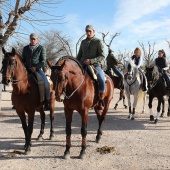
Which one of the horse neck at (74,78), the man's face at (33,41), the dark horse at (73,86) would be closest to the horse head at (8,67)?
the dark horse at (73,86)

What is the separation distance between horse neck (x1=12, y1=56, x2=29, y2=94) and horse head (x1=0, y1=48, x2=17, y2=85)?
7.7 inches

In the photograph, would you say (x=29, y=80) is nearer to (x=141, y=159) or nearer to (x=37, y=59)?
(x=37, y=59)

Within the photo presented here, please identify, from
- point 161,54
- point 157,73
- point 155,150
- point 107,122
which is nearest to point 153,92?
point 157,73

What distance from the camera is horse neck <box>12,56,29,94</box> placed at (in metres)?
5.29

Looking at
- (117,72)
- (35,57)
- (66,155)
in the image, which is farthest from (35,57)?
(117,72)

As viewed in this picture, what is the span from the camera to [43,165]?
5.00m

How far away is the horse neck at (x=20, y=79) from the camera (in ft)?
17.4

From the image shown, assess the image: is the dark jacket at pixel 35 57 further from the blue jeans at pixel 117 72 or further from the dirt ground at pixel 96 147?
the blue jeans at pixel 117 72

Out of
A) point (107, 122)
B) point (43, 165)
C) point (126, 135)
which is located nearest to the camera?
point (43, 165)

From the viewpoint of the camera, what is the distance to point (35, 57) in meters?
6.04

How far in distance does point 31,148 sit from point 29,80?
1.70 metres

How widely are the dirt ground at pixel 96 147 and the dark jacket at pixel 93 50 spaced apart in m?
2.18

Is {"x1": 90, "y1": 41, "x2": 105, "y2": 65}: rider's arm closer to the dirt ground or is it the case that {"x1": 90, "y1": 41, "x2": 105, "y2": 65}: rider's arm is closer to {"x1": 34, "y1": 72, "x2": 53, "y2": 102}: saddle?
{"x1": 34, "y1": 72, "x2": 53, "y2": 102}: saddle

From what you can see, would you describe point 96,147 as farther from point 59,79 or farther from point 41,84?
point 59,79
